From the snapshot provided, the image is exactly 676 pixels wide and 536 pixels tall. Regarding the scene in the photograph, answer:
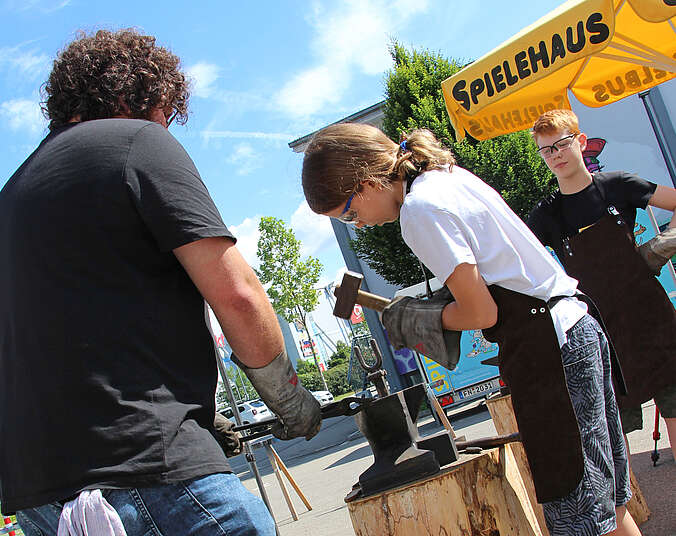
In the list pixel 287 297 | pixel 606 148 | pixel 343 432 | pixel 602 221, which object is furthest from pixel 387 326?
pixel 287 297

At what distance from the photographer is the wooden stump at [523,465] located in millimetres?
3289

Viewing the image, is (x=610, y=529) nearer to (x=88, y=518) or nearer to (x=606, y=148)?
(x=88, y=518)

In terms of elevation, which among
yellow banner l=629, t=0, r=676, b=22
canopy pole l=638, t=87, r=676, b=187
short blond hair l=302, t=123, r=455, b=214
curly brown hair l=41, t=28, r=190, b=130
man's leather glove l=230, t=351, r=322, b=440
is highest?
canopy pole l=638, t=87, r=676, b=187

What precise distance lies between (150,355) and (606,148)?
14.6 m

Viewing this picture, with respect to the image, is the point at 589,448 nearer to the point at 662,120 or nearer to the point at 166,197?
the point at 166,197

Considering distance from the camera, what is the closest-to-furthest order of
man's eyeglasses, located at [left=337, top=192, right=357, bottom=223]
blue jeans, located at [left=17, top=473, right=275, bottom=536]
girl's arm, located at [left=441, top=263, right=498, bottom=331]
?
blue jeans, located at [left=17, top=473, right=275, bottom=536], girl's arm, located at [left=441, top=263, right=498, bottom=331], man's eyeglasses, located at [left=337, top=192, right=357, bottom=223]

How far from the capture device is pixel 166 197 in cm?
142

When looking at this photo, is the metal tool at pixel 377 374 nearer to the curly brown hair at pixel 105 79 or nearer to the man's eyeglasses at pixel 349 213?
the man's eyeglasses at pixel 349 213

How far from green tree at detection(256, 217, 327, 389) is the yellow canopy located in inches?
862

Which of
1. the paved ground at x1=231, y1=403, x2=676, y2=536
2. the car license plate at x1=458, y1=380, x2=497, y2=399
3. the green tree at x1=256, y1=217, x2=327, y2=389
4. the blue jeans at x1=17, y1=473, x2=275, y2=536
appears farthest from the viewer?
the green tree at x1=256, y1=217, x2=327, y2=389

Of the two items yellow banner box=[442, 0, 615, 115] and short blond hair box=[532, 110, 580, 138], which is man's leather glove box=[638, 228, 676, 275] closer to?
short blond hair box=[532, 110, 580, 138]

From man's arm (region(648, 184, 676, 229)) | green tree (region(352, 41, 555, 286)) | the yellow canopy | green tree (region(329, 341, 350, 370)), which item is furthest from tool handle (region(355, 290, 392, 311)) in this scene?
green tree (region(329, 341, 350, 370))

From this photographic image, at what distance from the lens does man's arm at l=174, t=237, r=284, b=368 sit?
4.75 feet

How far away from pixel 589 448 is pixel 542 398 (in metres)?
0.22
